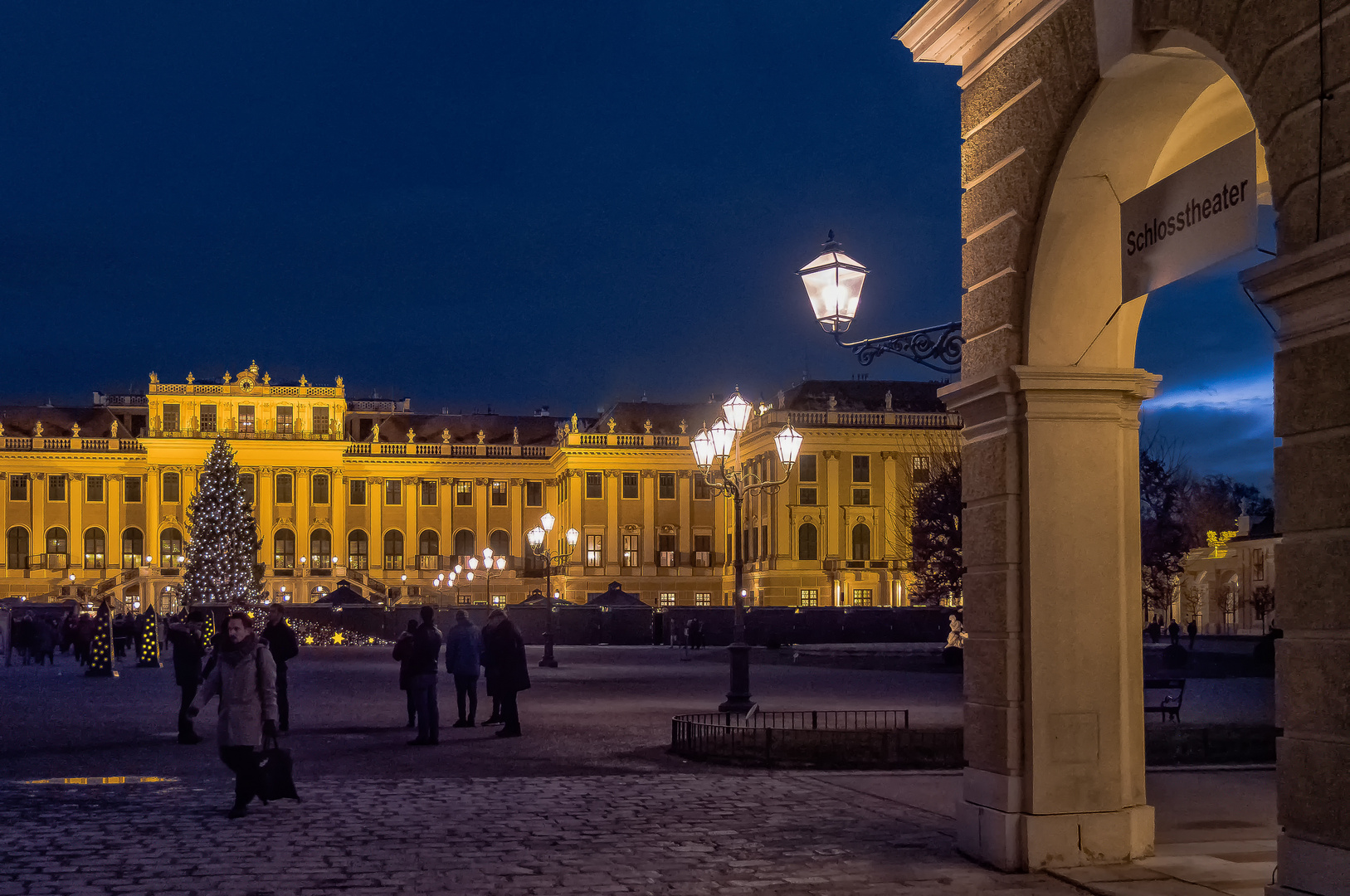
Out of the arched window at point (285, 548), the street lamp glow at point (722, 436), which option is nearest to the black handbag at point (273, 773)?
the street lamp glow at point (722, 436)

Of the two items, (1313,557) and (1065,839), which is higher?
(1313,557)

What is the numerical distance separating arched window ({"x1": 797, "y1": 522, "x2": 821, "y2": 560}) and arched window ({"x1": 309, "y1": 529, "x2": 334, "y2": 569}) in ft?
106

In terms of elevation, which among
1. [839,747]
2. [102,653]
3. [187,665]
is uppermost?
[187,665]

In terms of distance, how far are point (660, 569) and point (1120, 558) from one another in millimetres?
82402

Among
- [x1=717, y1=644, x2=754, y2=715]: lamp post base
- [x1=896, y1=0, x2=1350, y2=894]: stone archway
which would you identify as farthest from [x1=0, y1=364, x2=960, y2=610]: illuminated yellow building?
[x1=896, y1=0, x2=1350, y2=894]: stone archway

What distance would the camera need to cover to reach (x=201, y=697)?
443 inches

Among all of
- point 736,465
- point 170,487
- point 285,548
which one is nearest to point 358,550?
point 285,548

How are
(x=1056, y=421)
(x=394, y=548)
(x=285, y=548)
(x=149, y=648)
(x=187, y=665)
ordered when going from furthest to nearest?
1. (x=394, y=548)
2. (x=285, y=548)
3. (x=149, y=648)
4. (x=187, y=665)
5. (x=1056, y=421)

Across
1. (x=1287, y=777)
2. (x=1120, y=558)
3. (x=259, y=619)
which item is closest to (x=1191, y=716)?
(x=1120, y=558)

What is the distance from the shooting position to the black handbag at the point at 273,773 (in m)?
10.5

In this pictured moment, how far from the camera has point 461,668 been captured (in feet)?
61.4

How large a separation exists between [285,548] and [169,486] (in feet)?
26.1

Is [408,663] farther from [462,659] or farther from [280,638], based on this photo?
[462,659]

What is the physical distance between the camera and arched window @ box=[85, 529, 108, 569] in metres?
92.6
